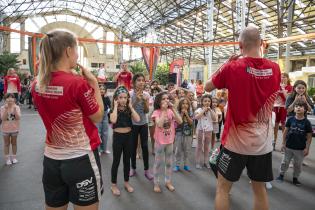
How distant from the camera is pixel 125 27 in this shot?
104 ft

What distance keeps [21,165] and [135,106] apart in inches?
86.5

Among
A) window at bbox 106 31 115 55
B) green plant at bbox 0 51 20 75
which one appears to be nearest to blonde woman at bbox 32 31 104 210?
green plant at bbox 0 51 20 75

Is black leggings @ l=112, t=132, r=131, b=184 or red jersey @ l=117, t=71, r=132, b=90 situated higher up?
red jersey @ l=117, t=71, r=132, b=90

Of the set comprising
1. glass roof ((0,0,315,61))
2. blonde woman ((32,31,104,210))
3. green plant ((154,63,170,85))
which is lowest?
blonde woman ((32,31,104,210))

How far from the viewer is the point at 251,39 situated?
69.9 inches

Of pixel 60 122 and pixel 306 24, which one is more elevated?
pixel 306 24

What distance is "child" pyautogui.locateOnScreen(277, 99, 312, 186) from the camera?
11.3 feet

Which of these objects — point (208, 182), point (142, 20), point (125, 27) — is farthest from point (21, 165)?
point (125, 27)

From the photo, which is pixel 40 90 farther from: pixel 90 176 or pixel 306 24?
pixel 306 24

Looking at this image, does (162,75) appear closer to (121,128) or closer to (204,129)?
(204,129)

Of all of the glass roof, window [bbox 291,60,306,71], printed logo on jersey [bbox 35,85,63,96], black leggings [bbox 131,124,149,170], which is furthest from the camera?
window [bbox 291,60,306,71]

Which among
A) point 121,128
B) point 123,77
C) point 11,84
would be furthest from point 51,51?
point 11,84

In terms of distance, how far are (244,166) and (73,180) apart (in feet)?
3.85

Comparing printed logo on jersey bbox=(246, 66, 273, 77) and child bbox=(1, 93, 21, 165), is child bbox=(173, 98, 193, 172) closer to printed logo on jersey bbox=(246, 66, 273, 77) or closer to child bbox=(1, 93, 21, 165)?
printed logo on jersey bbox=(246, 66, 273, 77)
